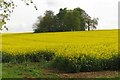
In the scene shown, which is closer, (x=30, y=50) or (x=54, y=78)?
(x=54, y=78)

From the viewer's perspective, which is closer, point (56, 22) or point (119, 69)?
point (119, 69)

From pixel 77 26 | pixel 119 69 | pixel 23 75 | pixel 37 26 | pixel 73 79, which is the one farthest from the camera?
pixel 37 26

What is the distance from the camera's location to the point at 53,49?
74.2 feet

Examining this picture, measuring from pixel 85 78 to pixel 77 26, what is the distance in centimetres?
5646

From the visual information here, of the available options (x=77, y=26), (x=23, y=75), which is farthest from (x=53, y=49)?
(x=77, y=26)

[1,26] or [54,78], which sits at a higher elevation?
[1,26]

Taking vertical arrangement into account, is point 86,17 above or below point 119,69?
above

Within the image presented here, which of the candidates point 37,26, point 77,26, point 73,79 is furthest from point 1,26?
point 37,26

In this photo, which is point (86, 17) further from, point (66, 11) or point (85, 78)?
point (85, 78)

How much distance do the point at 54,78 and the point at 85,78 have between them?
116cm

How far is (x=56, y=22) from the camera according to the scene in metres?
71.8

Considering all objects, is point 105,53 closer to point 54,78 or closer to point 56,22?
point 54,78

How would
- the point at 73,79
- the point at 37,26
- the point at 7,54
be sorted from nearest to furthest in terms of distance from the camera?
the point at 73,79 → the point at 7,54 → the point at 37,26

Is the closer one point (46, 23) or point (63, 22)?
point (63, 22)
